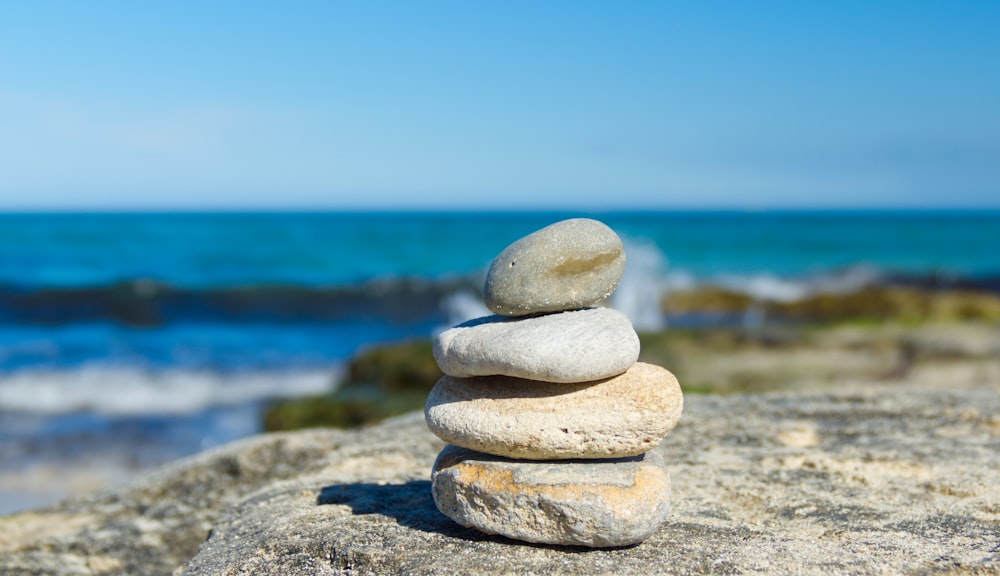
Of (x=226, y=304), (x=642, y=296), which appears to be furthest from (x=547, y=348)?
(x=226, y=304)

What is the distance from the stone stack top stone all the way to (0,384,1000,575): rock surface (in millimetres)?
1010

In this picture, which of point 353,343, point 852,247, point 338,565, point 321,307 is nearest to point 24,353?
point 353,343

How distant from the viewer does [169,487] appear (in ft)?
17.4

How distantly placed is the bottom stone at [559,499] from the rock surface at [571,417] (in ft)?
0.26

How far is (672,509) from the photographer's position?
4109 mm

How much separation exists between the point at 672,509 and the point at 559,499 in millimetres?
915

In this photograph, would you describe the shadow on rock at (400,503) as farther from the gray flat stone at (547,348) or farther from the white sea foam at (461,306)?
the white sea foam at (461,306)

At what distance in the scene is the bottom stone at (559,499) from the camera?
11.2 ft

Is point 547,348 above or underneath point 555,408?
above

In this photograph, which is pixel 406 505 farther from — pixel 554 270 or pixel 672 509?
pixel 554 270

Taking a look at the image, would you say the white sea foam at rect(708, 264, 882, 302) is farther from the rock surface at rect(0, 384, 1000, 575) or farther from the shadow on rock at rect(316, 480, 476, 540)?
the shadow on rock at rect(316, 480, 476, 540)

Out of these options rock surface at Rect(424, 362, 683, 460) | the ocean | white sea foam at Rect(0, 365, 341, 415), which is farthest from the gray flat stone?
white sea foam at Rect(0, 365, 341, 415)

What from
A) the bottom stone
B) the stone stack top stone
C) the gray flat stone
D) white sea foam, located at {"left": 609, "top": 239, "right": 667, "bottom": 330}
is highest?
the stone stack top stone

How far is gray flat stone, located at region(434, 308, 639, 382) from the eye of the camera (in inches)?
139
